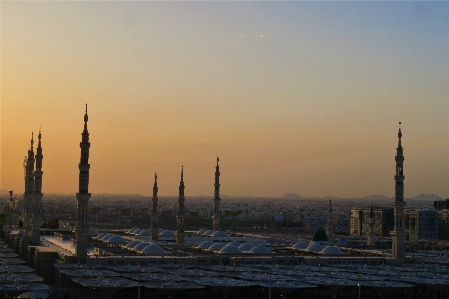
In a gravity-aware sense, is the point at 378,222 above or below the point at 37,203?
below

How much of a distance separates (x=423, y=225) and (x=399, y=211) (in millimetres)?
60882

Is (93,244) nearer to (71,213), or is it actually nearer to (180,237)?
(180,237)

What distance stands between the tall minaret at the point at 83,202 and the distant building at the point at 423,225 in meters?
73.3

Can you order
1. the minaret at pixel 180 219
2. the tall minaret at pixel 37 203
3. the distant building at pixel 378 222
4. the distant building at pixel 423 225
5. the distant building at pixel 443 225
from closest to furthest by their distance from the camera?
the tall minaret at pixel 37 203, the minaret at pixel 180 219, the distant building at pixel 423 225, the distant building at pixel 378 222, the distant building at pixel 443 225

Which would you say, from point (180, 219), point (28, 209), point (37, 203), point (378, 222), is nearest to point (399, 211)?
point (180, 219)

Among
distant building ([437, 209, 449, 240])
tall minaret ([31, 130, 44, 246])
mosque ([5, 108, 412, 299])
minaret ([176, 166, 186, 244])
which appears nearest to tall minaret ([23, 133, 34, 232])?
mosque ([5, 108, 412, 299])

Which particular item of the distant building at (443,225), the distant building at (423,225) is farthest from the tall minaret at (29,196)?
the distant building at (443,225)

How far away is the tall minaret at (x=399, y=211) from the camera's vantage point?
63.2 meters

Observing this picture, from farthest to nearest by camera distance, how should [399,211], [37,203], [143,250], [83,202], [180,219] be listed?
1. [180,219]
2. [37,203]
3. [399,211]
4. [143,250]
5. [83,202]

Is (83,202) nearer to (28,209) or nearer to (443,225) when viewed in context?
(28,209)

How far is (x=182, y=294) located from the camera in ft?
145

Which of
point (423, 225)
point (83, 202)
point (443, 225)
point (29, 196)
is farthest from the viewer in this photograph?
point (443, 225)

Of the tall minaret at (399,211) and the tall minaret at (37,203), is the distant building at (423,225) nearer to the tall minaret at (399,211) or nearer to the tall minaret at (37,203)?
the tall minaret at (399,211)

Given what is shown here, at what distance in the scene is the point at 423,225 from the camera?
12181cm
